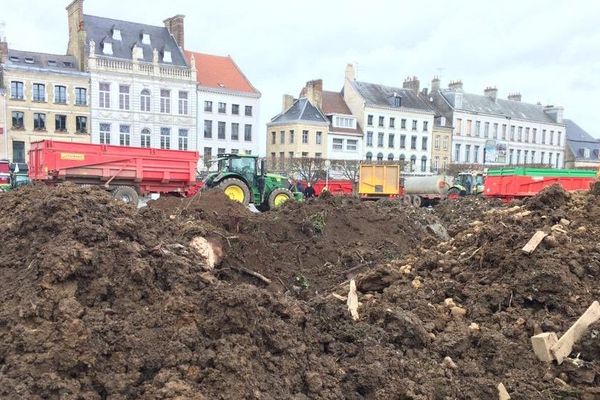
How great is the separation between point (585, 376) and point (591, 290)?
4.31 ft

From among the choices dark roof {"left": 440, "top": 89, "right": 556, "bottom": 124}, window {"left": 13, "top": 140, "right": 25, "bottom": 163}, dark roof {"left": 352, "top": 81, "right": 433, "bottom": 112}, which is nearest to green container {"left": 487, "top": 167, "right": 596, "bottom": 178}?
dark roof {"left": 352, "top": 81, "right": 433, "bottom": 112}

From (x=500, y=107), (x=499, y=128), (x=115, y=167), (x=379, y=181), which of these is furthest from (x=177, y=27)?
(x=500, y=107)

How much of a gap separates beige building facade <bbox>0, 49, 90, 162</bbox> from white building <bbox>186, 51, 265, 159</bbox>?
9.76m

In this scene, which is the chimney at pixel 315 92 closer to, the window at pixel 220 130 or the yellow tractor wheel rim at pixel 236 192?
the window at pixel 220 130

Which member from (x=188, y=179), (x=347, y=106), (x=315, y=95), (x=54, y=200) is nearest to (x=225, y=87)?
(x=315, y=95)

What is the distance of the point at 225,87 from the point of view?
4666 cm

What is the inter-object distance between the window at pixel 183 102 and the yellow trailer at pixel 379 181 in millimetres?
22787

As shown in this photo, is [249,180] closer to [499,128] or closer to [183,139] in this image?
[183,139]

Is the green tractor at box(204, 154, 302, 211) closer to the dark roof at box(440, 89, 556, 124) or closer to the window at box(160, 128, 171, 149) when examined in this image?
the window at box(160, 128, 171, 149)

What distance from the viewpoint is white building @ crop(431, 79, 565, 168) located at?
60.1 metres

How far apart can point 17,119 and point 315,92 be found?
2725cm

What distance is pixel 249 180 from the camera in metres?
18.1

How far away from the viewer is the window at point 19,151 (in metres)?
38.8

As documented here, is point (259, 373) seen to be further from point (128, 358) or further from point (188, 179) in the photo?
point (188, 179)
